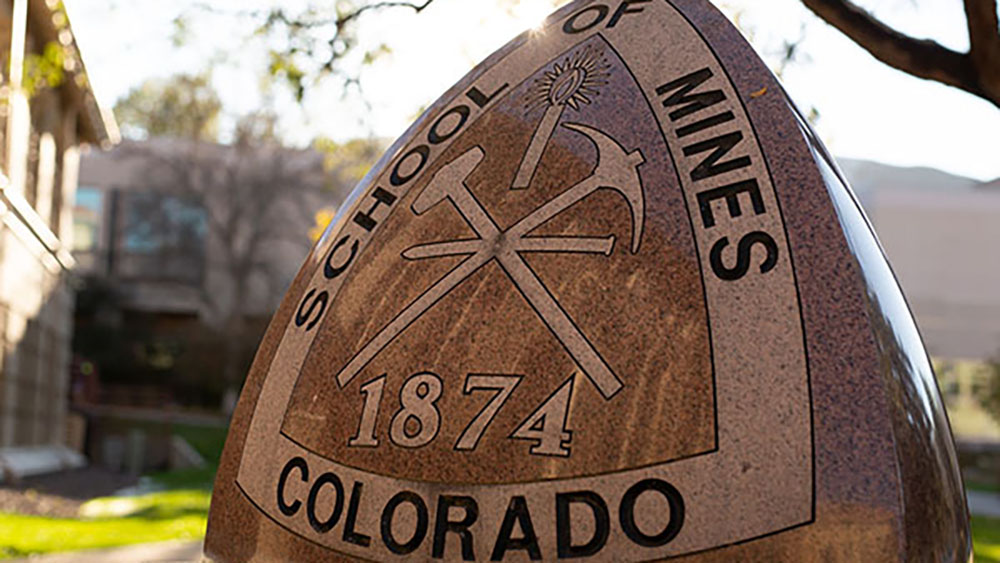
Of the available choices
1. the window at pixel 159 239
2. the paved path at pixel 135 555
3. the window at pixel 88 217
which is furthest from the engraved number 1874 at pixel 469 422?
the window at pixel 88 217

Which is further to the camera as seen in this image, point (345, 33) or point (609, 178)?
point (345, 33)

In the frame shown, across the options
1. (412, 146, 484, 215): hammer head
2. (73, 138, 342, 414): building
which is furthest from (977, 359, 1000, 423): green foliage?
(412, 146, 484, 215): hammer head

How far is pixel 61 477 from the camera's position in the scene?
20266 millimetres

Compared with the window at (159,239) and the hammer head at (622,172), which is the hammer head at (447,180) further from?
the window at (159,239)

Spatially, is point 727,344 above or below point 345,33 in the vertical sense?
below

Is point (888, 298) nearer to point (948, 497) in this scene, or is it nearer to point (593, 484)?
point (948, 497)

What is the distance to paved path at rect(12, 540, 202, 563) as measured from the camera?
6.59m

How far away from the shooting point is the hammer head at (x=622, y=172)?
3289 mm

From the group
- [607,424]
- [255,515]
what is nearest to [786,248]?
[607,424]

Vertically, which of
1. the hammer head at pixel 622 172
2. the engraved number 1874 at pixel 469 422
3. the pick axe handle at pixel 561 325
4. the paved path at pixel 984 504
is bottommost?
the paved path at pixel 984 504

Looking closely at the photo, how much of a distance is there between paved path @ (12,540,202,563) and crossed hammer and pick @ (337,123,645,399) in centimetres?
342

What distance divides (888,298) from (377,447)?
5.44 ft

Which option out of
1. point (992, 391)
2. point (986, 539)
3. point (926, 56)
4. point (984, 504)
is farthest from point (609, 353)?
point (992, 391)

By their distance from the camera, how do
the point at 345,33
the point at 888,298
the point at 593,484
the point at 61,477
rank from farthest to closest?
the point at 61,477 → the point at 345,33 → the point at 888,298 → the point at 593,484
